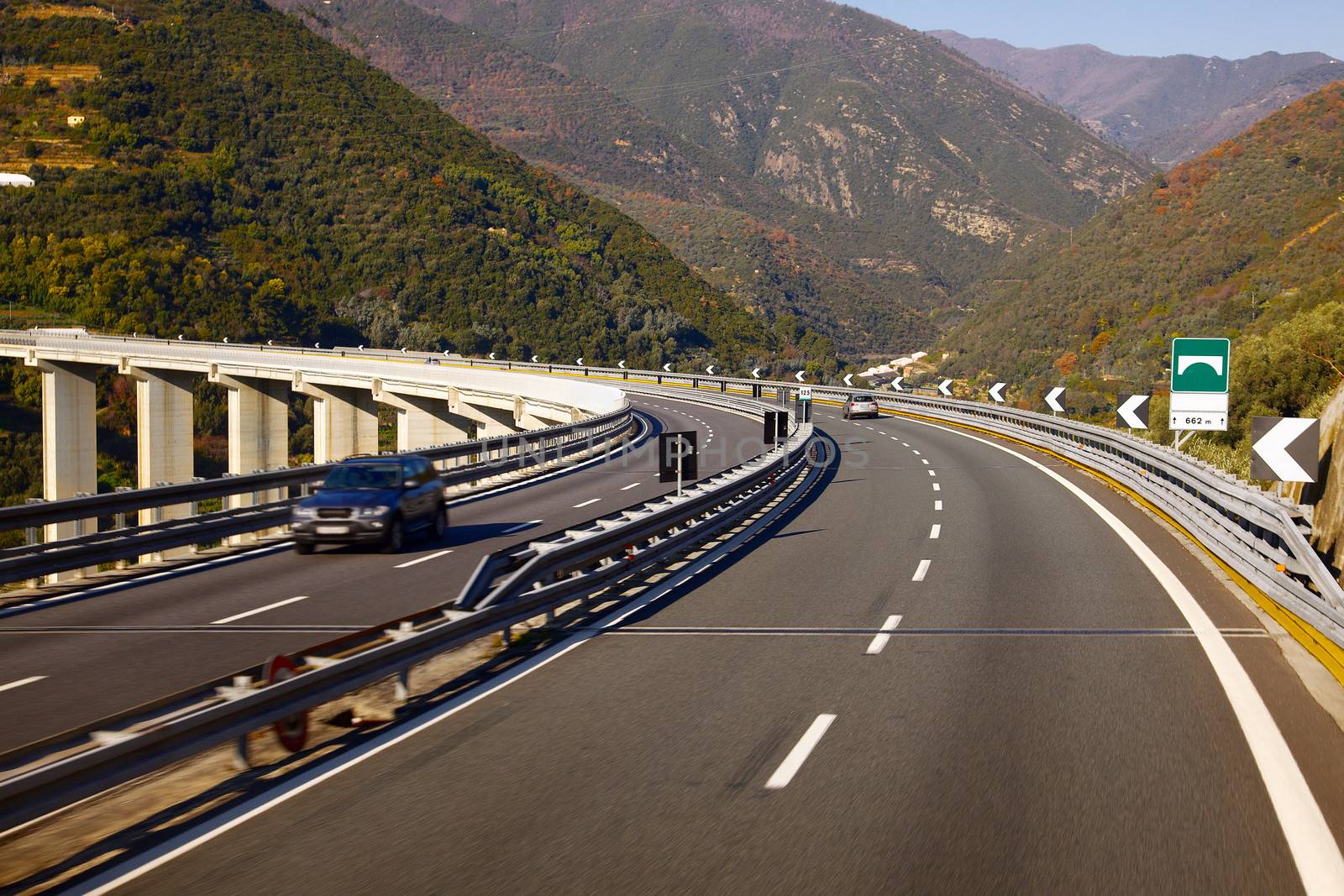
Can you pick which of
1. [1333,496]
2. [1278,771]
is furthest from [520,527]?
[1278,771]

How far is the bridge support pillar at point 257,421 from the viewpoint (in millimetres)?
82562

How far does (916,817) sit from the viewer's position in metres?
6.70

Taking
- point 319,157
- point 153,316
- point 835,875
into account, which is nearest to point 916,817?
point 835,875

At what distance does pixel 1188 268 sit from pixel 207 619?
317 ft

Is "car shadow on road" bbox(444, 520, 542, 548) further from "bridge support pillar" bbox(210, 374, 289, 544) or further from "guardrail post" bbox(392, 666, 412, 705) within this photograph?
"bridge support pillar" bbox(210, 374, 289, 544)

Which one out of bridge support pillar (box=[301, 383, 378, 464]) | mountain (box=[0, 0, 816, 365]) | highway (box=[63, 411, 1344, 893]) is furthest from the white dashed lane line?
mountain (box=[0, 0, 816, 365])

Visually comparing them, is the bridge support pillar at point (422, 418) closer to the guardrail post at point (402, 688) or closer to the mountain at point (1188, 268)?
the mountain at point (1188, 268)

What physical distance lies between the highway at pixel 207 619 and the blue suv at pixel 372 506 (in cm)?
34

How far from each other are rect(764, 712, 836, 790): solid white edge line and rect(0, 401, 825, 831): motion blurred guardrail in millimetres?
2917

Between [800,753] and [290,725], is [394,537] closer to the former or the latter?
[290,725]

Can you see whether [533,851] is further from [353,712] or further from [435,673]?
[435,673]

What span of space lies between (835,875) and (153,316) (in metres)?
116

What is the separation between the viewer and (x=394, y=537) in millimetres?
19516

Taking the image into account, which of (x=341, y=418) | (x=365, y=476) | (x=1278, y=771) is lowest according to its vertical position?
(x=341, y=418)
